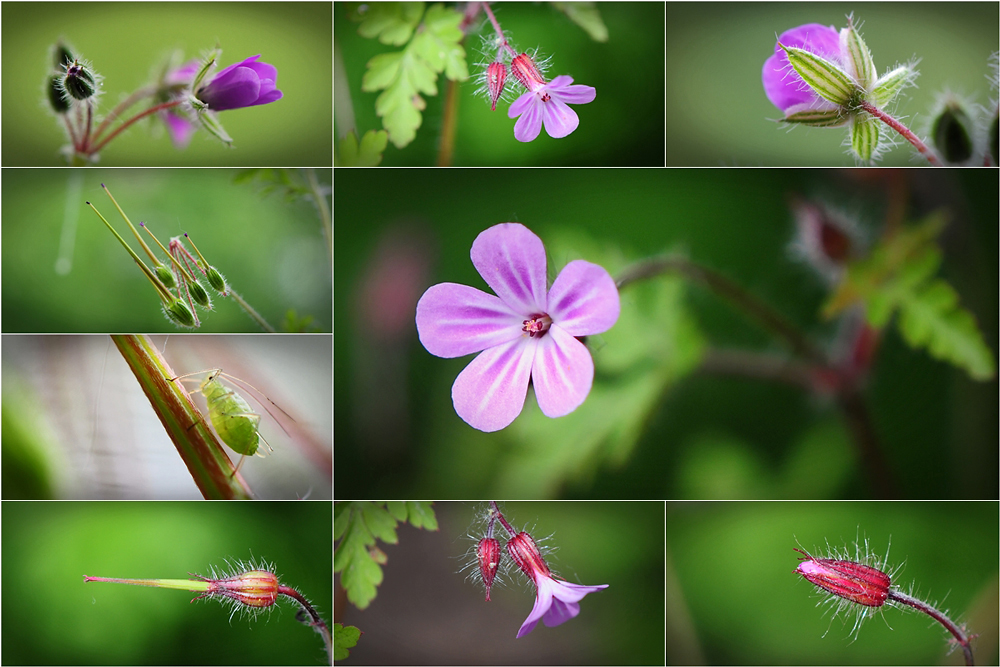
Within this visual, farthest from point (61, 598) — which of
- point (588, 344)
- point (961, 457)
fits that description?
point (961, 457)

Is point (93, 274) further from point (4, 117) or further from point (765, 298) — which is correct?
point (765, 298)

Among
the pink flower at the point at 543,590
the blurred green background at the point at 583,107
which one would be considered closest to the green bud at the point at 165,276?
the blurred green background at the point at 583,107

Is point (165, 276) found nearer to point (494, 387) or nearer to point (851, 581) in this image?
point (494, 387)

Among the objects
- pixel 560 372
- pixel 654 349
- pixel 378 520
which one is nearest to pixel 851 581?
pixel 654 349

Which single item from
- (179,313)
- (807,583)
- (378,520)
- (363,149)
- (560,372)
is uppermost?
(363,149)

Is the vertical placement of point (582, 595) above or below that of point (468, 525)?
below

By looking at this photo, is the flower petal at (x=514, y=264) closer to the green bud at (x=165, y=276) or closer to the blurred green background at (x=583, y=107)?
the blurred green background at (x=583, y=107)

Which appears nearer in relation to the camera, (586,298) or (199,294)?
(586,298)
